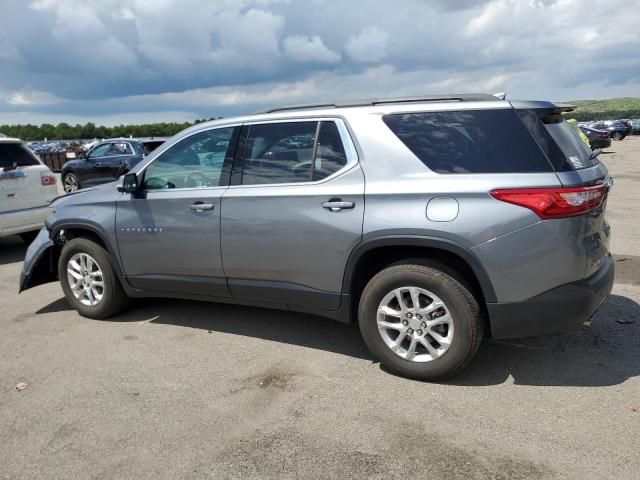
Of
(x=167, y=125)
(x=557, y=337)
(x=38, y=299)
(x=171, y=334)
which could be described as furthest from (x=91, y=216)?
(x=167, y=125)

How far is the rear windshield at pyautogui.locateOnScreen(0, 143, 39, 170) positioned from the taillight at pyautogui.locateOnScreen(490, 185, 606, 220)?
7422 millimetres

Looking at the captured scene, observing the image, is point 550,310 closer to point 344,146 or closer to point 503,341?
point 503,341

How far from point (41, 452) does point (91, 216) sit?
2.44 m

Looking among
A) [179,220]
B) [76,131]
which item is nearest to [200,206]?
[179,220]

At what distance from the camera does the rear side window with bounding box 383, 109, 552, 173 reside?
10.7 ft

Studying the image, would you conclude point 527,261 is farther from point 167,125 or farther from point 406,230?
point 167,125

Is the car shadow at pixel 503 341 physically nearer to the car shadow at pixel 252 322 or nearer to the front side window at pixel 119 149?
the car shadow at pixel 252 322

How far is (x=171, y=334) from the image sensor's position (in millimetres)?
4684

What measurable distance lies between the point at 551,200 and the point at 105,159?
15593mm

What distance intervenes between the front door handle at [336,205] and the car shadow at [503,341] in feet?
3.94

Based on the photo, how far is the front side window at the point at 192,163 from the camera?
14.2 feet

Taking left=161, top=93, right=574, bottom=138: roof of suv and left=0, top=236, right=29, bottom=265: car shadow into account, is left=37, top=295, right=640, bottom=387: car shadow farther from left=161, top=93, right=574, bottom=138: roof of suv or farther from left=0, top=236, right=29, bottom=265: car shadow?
left=0, top=236, right=29, bottom=265: car shadow

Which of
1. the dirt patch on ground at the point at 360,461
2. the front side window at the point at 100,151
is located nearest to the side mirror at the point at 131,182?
the dirt patch on ground at the point at 360,461

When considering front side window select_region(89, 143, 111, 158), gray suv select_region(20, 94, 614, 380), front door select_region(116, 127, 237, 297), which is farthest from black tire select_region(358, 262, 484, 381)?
front side window select_region(89, 143, 111, 158)
